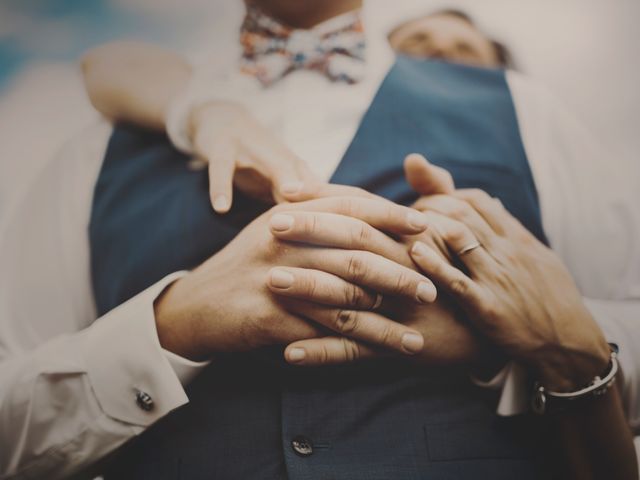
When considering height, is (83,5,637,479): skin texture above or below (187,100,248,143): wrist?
below

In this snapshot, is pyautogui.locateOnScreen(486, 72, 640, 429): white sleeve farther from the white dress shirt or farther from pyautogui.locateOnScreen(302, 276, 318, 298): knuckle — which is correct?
pyautogui.locateOnScreen(302, 276, 318, 298): knuckle

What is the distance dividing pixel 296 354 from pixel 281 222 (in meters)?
0.12

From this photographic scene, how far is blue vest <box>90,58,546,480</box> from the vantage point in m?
0.46

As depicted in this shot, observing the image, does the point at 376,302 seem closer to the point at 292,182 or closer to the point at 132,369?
the point at 292,182

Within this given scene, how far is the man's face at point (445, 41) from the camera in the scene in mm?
642

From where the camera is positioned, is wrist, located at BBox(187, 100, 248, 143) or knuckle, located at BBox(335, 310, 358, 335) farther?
wrist, located at BBox(187, 100, 248, 143)

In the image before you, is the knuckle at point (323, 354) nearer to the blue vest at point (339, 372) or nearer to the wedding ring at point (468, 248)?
the blue vest at point (339, 372)

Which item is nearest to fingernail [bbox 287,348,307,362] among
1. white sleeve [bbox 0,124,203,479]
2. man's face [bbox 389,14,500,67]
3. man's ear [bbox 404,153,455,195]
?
white sleeve [bbox 0,124,203,479]

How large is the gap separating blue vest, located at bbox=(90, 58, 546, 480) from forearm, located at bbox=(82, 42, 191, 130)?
27mm

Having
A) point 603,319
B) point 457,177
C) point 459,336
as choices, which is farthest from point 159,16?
point 603,319

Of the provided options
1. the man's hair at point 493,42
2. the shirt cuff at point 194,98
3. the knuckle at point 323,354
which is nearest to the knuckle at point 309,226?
the knuckle at point 323,354

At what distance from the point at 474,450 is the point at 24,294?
1.64 ft

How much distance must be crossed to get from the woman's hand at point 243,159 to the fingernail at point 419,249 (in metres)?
0.11

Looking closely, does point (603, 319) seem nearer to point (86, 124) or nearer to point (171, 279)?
point (171, 279)
